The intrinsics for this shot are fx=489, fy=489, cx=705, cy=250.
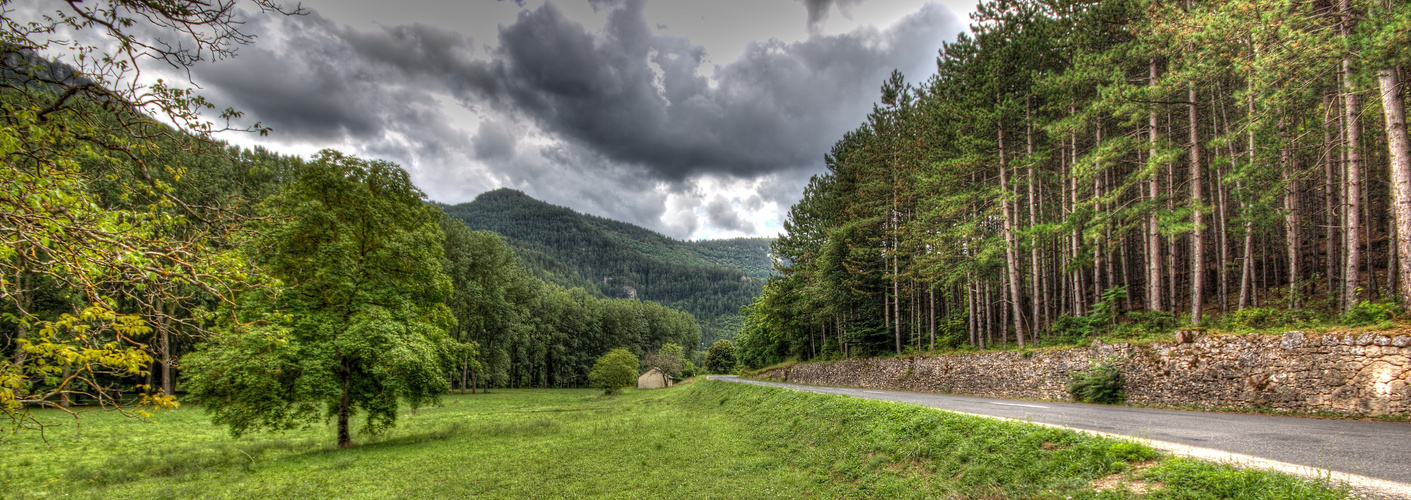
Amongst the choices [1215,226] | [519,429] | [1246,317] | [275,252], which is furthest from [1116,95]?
[275,252]

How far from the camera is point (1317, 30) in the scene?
1083 cm

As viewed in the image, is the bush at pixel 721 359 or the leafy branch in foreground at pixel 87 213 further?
the bush at pixel 721 359

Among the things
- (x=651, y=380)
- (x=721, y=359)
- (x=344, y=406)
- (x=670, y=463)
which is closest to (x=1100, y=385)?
(x=670, y=463)

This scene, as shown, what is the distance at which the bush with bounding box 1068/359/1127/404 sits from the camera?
41.5 feet

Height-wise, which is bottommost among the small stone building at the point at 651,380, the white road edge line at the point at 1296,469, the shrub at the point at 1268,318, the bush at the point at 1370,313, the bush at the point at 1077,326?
the small stone building at the point at 651,380

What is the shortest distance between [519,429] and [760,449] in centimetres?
1001

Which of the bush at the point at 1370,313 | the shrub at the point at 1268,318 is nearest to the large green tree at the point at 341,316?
the shrub at the point at 1268,318

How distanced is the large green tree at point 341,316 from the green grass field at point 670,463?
1.47 metres

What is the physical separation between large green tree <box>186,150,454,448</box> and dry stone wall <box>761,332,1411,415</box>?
18.3m

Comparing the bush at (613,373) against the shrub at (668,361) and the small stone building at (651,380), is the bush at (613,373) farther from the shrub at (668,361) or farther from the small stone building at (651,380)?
the shrub at (668,361)

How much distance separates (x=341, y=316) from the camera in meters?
14.1

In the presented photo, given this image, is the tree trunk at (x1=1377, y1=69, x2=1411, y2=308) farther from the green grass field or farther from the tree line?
the tree line

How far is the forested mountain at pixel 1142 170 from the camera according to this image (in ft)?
36.8

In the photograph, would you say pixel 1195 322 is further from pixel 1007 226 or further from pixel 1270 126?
pixel 1007 226
